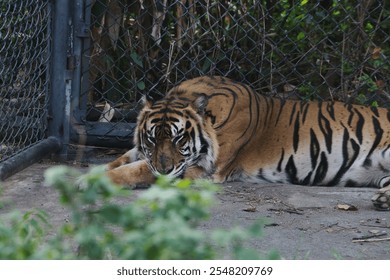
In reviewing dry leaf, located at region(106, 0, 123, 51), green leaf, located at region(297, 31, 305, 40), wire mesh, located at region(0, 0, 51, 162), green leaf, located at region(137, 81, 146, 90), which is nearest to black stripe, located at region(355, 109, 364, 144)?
green leaf, located at region(297, 31, 305, 40)

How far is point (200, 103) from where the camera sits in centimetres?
582

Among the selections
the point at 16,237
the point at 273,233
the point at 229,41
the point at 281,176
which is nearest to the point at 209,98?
the point at 281,176

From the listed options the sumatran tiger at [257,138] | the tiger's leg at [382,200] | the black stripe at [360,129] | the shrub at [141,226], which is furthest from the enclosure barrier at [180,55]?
the shrub at [141,226]

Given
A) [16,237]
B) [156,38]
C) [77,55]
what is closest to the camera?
[16,237]

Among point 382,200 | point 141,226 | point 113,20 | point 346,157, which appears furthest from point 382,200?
point 141,226

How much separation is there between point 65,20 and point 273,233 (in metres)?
2.57

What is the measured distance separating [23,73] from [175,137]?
1.13 meters

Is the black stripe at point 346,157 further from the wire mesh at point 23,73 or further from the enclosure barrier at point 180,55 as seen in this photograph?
the wire mesh at point 23,73

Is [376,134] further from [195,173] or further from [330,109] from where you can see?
[195,173]

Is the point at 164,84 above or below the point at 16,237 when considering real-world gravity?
above

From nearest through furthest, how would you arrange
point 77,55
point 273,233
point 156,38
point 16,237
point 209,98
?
1. point 16,237
2. point 273,233
3. point 209,98
4. point 77,55
5. point 156,38

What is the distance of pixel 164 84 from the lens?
7.02m

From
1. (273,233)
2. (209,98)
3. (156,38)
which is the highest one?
(156,38)

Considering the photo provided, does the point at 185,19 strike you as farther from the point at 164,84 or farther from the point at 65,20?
the point at 65,20
